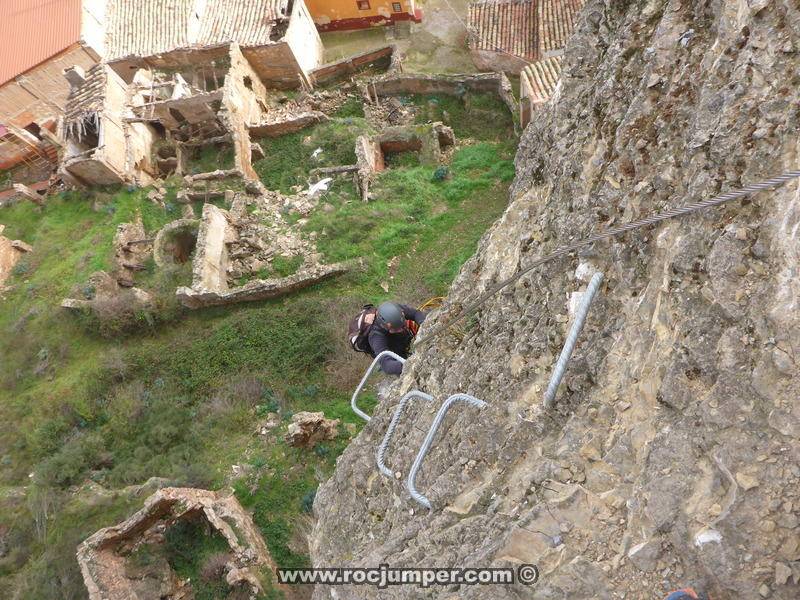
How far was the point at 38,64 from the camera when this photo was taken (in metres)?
19.3

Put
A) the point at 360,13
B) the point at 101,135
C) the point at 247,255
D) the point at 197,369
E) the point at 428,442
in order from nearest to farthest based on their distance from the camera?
the point at 428,442
the point at 197,369
the point at 247,255
the point at 101,135
the point at 360,13

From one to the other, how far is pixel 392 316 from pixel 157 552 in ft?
22.3

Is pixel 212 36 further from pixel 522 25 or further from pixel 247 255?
pixel 522 25

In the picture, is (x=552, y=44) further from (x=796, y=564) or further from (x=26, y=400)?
(x=26, y=400)

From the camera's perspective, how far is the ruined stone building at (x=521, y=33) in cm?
1612

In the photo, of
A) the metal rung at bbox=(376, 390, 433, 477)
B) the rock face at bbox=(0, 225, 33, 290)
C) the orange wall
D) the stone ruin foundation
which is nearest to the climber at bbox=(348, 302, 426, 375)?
the metal rung at bbox=(376, 390, 433, 477)

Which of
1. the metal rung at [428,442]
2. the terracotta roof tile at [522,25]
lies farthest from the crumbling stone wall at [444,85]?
the metal rung at [428,442]

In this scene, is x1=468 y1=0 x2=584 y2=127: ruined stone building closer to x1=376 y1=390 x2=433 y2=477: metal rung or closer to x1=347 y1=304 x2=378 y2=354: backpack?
x1=347 y1=304 x2=378 y2=354: backpack

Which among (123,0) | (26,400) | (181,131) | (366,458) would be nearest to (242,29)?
(181,131)

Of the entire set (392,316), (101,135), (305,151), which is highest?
(101,135)

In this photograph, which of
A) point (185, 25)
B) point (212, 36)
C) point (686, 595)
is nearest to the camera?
point (686, 595)

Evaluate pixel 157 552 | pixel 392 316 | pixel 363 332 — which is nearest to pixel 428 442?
pixel 392 316

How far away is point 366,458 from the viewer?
19.5 feet

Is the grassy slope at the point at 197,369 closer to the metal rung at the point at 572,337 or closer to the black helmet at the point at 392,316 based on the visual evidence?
the black helmet at the point at 392,316
